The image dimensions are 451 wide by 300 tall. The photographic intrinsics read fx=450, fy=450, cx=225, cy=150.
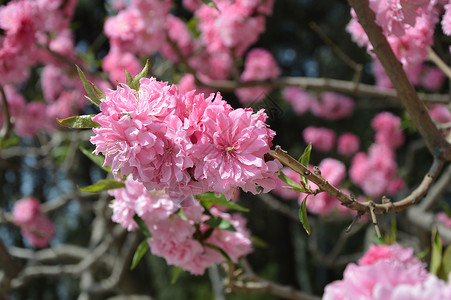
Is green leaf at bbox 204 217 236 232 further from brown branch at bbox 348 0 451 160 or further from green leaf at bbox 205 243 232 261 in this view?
brown branch at bbox 348 0 451 160

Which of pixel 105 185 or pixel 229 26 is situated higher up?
pixel 229 26

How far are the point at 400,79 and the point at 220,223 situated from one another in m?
0.61

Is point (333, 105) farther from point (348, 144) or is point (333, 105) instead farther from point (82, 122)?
point (82, 122)

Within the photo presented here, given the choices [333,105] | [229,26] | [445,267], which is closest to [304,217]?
[445,267]

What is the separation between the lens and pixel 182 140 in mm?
760

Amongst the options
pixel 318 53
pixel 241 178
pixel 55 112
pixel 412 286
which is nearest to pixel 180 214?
pixel 241 178

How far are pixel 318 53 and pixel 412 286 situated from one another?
271 inches

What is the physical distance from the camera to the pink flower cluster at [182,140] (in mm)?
763

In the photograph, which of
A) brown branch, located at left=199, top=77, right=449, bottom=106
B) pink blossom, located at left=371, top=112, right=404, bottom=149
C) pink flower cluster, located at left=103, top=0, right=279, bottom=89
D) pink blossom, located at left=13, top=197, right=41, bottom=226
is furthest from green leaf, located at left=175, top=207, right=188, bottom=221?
pink blossom, located at left=371, top=112, right=404, bottom=149

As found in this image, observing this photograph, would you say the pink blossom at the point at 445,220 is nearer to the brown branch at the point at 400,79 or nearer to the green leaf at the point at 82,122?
the brown branch at the point at 400,79

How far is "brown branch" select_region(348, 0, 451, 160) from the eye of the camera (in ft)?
3.74

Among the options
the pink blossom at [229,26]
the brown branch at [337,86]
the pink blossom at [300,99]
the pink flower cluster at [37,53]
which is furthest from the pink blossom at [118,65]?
the pink blossom at [300,99]

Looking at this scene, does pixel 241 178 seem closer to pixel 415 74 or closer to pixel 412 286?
pixel 412 286

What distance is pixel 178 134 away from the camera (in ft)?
2.51
